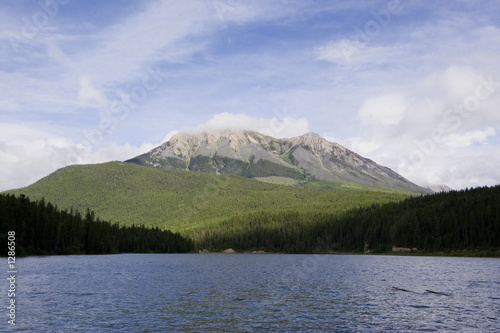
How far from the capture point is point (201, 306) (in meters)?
56.8

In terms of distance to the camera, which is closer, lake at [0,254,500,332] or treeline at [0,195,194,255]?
lake at [0,254,500,332]

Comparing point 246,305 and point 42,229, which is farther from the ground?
point 42,229

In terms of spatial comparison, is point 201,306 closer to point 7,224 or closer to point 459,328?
point 459,328

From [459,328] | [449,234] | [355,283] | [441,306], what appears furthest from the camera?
[449,234]

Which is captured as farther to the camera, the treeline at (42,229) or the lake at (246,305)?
the treeline at (42,229)

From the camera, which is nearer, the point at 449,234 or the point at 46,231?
the point at 46,231

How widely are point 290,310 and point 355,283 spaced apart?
36.9 m

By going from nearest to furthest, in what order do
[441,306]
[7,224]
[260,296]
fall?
[441,306] < [260,296] < [7,224]

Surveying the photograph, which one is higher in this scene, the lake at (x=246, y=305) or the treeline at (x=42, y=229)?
the treeline at (x=42, y=229)

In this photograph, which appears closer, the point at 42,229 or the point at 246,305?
the point at 246,305

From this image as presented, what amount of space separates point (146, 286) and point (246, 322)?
36.7 metres

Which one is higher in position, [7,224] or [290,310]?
[7,224]

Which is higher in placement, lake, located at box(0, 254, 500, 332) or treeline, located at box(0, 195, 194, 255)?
treeline, located at box(0, 195, 194, 255)

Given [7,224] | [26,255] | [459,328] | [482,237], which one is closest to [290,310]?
[459,328]
